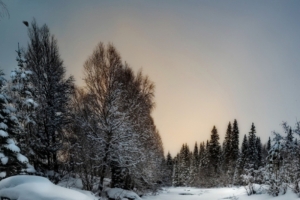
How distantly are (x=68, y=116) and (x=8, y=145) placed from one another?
138 inches

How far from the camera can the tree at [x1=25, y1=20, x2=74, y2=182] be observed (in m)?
10.8

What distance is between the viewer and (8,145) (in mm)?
8352

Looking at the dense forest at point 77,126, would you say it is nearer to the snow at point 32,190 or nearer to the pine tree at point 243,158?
the snow at point 32,190

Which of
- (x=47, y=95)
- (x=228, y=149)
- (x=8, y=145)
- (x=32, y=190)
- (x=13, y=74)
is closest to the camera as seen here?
(x=32, y=190)

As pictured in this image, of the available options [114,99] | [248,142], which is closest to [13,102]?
[114,99]

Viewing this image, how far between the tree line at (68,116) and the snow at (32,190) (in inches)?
228

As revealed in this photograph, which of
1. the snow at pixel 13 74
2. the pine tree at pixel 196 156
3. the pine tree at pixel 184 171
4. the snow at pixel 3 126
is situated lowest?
the pine tree at pixel 184 171

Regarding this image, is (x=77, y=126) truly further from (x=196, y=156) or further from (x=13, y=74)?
(x=196, y=156)

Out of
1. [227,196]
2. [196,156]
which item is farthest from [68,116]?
[196,156]

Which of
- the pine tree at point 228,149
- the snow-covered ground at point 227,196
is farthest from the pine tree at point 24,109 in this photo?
the pine tree at point 228,149

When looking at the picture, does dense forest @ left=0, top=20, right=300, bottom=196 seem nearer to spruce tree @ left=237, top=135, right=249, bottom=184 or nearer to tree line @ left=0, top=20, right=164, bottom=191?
tree line @ left=0, top=20, right=164, bottom=191

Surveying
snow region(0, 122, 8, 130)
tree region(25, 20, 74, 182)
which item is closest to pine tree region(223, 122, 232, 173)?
tree region(25, 20, 74, 182)

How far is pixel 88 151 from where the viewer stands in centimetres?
965

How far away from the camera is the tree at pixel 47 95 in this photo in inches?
425
